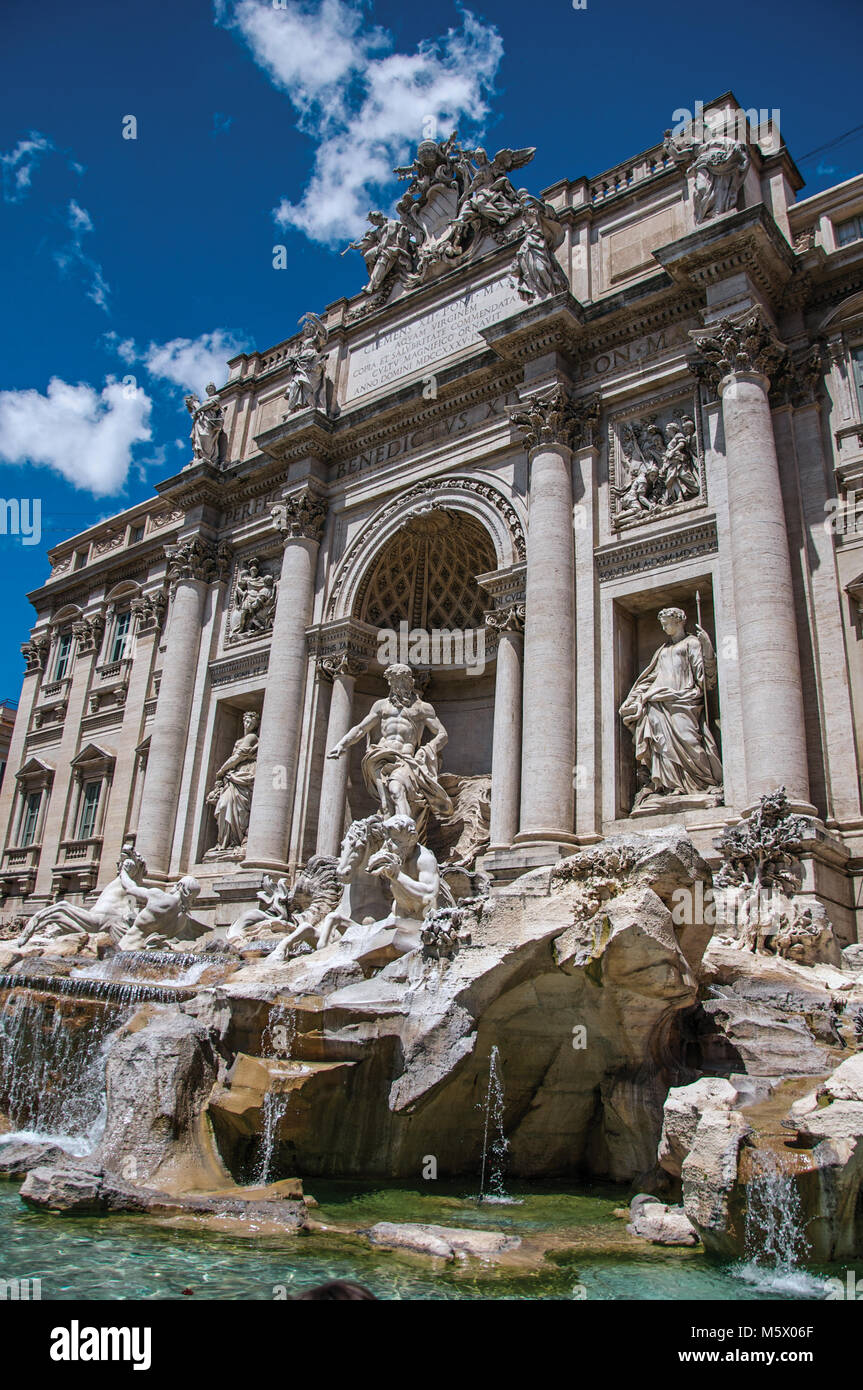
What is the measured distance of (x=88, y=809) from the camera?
25.5 m

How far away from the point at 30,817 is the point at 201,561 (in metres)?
9.79

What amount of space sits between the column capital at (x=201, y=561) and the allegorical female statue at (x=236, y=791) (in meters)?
3.92

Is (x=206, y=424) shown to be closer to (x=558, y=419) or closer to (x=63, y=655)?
(x=63, y=655)

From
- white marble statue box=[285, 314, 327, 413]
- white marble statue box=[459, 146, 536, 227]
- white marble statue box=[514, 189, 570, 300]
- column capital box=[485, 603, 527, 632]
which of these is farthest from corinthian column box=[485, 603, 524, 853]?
white marble statue box=[459, 146, 536, 227]

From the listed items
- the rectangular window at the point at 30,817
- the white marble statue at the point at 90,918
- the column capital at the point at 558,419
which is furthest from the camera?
the rectangular window at the point at 30,817

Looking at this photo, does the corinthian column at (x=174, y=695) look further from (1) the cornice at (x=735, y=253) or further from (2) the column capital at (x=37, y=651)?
(1) the cornice at (x=735, y=253)

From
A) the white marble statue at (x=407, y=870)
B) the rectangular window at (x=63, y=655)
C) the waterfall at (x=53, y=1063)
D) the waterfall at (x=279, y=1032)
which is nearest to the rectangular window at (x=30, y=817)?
the rectangular window at (x=63, y=655)

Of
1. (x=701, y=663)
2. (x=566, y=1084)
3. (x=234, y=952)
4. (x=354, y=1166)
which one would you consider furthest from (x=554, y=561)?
(x=354, y=1166)

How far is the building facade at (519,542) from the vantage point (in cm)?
1408

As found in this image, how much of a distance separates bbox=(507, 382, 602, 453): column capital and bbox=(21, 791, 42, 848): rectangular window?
59.0 ft

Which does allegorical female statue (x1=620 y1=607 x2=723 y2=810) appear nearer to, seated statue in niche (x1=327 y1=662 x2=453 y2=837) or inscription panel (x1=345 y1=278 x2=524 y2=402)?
seated statue in niche (x1=327 y1=662 x2=453 y2=837)

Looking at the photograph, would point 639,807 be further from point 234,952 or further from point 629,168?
point 629,168

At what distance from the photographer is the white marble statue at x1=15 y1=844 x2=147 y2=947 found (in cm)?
1638
